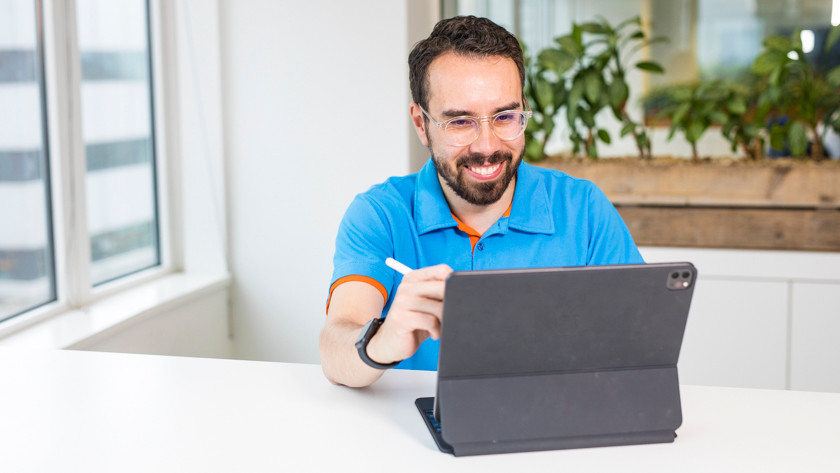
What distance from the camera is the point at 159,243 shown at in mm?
3213

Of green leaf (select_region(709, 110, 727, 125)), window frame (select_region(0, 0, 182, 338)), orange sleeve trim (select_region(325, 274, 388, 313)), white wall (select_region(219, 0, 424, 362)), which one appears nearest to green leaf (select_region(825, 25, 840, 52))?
green leaf (select_region(709, 110, 727, 125))

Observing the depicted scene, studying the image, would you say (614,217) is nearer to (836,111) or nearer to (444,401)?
(444,401)

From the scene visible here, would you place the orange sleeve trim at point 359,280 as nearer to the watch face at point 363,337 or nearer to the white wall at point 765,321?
the watch face at point 363,337

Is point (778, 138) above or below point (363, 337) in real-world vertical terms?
above

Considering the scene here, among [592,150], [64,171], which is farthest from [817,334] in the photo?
[64,171]

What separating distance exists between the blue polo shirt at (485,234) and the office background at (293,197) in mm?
1225

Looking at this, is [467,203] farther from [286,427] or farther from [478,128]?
[286,427]

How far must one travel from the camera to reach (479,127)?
162cm

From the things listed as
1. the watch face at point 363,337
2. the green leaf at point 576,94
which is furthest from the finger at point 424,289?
the green leaf at point 576,94

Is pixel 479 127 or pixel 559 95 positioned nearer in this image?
pixel 479 127

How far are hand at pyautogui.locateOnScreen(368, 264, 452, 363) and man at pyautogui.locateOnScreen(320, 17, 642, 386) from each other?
0.22 meters

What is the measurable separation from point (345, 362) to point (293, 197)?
1853 mm

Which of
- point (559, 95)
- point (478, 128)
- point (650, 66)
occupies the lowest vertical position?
point (478, 128)

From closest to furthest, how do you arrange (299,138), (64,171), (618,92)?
(64,171)
(299,138)
(618,92)
